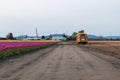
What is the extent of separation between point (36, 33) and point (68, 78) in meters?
184

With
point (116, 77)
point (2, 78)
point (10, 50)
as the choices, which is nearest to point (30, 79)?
point (2, 78)

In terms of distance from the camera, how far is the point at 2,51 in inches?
1188

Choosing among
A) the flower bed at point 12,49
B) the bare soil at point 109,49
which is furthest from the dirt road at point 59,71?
the bare soil at point 109,49

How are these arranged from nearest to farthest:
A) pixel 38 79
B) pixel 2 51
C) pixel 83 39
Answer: pixel 38 79
pixel 2 51
pixel 83 39

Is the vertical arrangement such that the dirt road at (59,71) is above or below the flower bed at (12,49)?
below

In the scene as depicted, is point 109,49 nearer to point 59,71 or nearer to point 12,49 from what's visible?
point 12,49

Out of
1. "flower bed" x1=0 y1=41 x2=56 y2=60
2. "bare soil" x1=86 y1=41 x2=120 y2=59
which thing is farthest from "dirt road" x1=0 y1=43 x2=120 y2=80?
"bare soil" x1=86 y1=41 x2=120 y2=59

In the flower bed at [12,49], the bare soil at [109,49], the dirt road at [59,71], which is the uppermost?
the flower bed at [12,49]

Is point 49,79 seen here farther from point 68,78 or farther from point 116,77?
point 116,77

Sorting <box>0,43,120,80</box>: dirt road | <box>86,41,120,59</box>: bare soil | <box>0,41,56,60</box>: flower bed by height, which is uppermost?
<box>0,41,56,60</box>: flower bed

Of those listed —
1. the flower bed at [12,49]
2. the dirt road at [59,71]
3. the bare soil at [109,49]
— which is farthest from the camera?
the bare soil at [109,49]

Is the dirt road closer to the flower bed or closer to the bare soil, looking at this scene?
the flower bed

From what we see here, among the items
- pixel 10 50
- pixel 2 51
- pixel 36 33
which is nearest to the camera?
pixel 2 51

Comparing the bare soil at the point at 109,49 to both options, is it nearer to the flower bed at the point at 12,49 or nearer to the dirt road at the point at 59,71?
the flower bed at the point at 12,49
